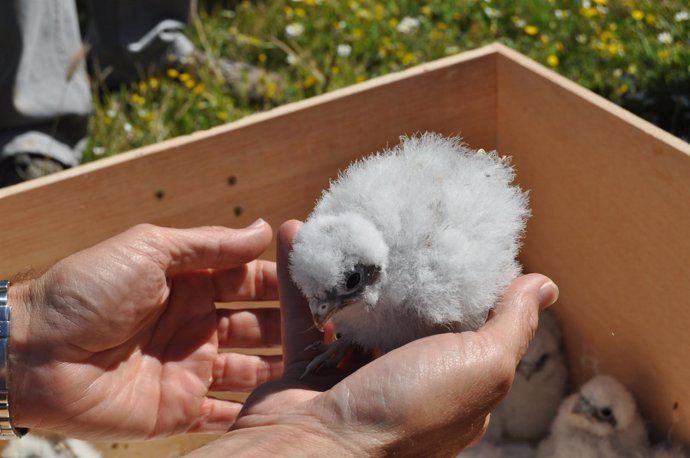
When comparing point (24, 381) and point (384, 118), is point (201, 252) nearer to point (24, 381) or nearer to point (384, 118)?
point (24, 381)

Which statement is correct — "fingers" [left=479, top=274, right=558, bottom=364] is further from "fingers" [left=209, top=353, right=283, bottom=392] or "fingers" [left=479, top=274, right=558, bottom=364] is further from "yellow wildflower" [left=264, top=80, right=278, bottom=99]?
"yellow wildflower" [left=264, top=80, right=278, bottom=99]

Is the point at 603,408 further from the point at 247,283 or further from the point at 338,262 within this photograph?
→ the point at 338,262

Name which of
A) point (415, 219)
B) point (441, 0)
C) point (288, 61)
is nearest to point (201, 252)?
point (415, 219)

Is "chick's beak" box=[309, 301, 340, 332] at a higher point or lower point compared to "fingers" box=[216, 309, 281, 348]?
higher

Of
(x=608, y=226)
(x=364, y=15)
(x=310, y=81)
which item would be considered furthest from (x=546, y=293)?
(x=364, y=15)

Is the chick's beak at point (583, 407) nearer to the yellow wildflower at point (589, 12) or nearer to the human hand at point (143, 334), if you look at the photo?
the human hand at point (143, 334)

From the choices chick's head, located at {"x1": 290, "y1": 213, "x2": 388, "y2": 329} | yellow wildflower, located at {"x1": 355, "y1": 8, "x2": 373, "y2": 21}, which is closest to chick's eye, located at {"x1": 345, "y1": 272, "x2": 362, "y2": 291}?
chick's head, located at {"x1": 290, "y1": 213, "x2": 388, "y2": 329}
